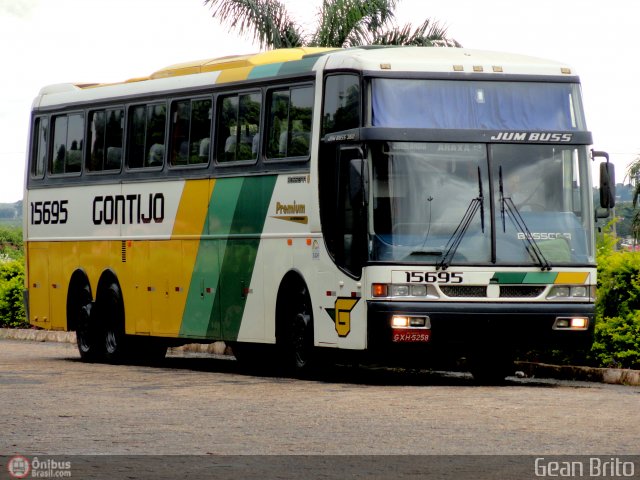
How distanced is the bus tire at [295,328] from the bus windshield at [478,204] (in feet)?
5.98

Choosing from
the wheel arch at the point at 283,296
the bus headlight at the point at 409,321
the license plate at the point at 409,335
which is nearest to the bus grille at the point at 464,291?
the bus headlight at the point at 409,321

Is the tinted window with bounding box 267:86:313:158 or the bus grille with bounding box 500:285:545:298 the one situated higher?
the tinted window with bounding box 267:86:313:158

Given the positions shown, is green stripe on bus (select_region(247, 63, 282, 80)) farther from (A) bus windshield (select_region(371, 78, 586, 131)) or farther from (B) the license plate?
(B) the license plate

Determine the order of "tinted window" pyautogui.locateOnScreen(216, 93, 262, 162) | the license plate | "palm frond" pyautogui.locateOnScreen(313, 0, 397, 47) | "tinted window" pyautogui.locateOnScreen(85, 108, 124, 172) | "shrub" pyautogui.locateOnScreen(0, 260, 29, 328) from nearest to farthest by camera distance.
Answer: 1. the license plate
2. "tinted window" pyautogui.locateOnScreen(216, 93, 262, 162)
3. "tinted window" pyautogui.locateOnScreen(85, 108, 124, 172)
4. "palm frond" pyautogui.locateOnScreen(313, 0, 397, 47)
5. "shrub" pyautogui.locateOnScreen(0, 260, 29, 328)

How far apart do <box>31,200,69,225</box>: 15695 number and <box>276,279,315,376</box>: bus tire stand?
6.12 metres

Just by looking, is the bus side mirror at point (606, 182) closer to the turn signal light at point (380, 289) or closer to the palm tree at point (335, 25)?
the turn signal light at point (380, 289)

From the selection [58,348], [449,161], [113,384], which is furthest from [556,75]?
[58,348]

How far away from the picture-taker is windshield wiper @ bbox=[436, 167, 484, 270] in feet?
58.0

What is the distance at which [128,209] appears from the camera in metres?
23.3

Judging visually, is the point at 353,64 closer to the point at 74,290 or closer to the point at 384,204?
the point at 384,204

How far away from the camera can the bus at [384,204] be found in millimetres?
17766

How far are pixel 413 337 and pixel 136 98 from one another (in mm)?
7517

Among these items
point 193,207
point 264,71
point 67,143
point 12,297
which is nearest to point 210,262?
point 193,207

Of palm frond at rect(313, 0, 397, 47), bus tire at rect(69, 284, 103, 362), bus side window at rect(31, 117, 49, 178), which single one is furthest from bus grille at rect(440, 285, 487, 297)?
palm frond at rect(313, 0, 397, 47)
